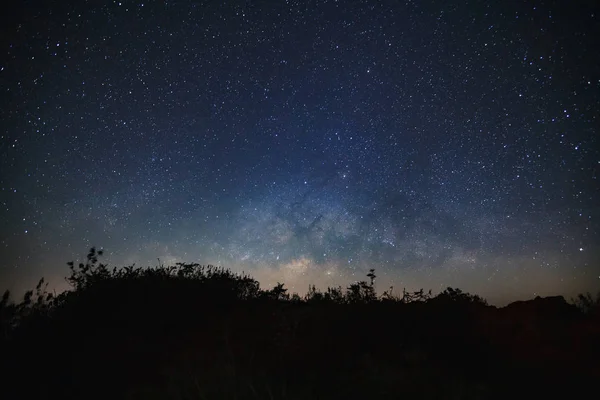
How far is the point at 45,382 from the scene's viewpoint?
5664 mm

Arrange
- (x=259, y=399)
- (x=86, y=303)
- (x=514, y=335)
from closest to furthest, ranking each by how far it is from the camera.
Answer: (x=259, y=399) → (x=514, y=335) → (x=86, y=303)

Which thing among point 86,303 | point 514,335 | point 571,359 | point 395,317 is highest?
point 86,303

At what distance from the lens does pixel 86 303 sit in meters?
8.11

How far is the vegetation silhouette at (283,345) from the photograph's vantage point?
4996mm

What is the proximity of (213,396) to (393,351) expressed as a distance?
2889 mm

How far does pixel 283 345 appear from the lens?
5910 mm

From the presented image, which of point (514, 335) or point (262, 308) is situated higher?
point (262, 308)

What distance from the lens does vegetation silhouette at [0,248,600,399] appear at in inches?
197

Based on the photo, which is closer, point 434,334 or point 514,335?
point 434,334

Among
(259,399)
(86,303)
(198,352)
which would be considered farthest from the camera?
(86,303)

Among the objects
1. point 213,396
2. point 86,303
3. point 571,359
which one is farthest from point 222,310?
point 571,359

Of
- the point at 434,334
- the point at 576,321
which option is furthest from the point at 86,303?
the point at 576,321

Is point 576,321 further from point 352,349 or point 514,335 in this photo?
point 352,349

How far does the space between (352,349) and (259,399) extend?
1.89m
